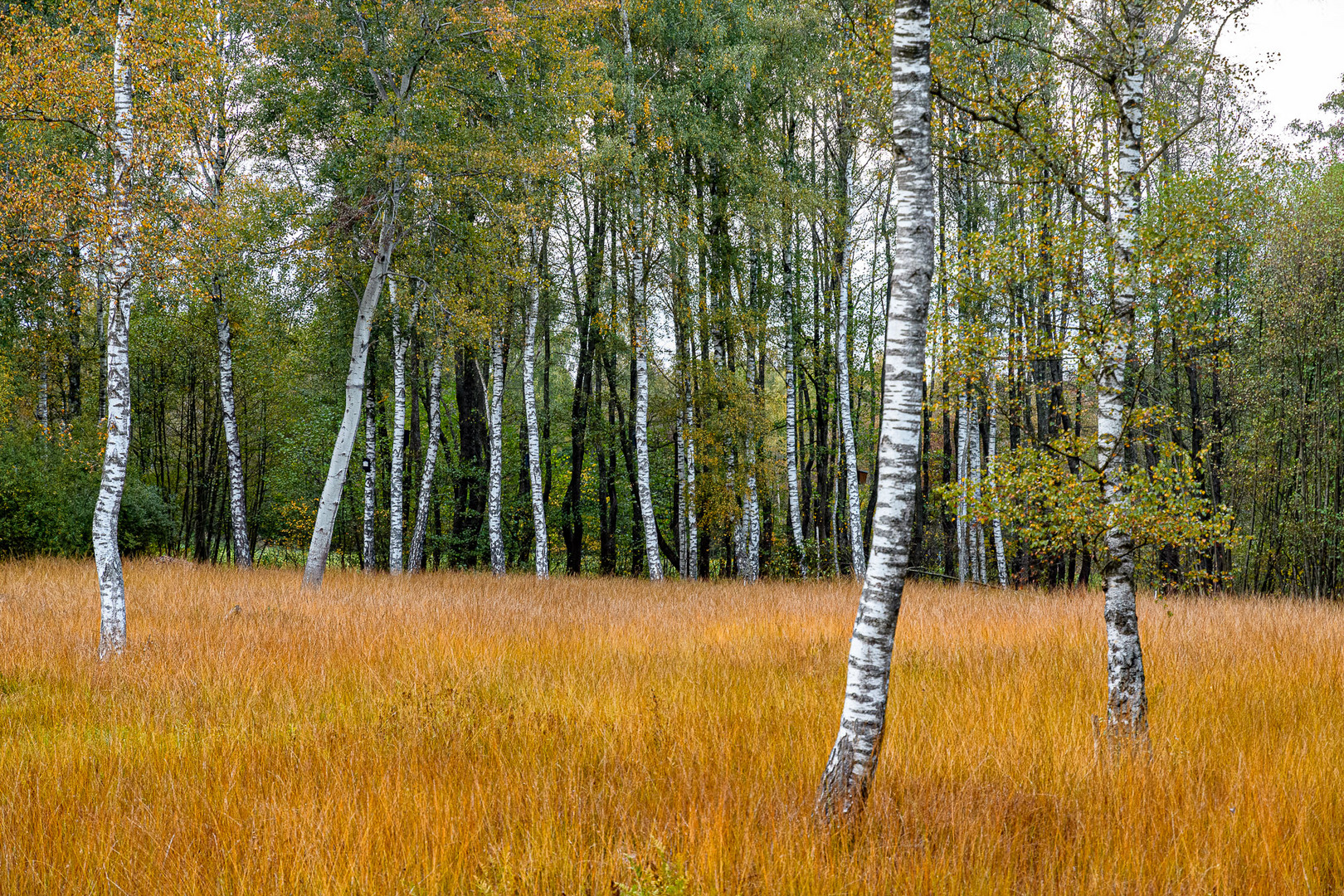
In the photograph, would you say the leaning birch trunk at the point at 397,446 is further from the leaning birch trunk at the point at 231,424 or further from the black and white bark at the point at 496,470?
the leaning birch trunk at the point at 231,424

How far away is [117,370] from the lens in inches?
267

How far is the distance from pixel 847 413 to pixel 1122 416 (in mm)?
11934

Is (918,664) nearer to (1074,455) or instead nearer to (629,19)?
(1074,455)

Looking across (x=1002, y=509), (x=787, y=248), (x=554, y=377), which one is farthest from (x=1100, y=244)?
(x=554, y=377)

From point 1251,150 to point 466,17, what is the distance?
15279mm

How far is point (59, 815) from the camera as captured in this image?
332 centimetres

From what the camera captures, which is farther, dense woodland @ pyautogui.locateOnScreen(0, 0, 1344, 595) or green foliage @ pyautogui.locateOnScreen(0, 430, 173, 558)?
green foliage @ pyautogui.locateOnScreen(0, 430, 173, 558)

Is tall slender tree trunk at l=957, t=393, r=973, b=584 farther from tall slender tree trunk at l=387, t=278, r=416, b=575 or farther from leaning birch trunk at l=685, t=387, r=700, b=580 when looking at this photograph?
tall slender tree trunk at l=387, t=278, r=416, b=575

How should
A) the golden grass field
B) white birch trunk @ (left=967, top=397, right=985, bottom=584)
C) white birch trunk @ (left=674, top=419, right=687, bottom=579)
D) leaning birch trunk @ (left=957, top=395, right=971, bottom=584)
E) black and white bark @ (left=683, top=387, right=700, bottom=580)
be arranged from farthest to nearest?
white birch trunk @ (left=967, top=397, right=985, bottom=584), white birch trunk @ (left=674, top=419, right=687, bottom=579), leaning birch trunk @ (left=957, top=395, right=971, bottom=584), black and white bark @ (left=683, top=387, right=700, bottom=580), the golden grass field

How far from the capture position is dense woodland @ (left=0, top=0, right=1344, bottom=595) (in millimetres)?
5621

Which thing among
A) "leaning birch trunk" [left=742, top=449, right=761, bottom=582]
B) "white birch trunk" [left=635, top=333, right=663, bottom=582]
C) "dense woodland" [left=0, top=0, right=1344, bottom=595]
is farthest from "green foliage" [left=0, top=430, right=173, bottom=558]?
"leaning birch trunk" [left=742, top=449, right=761, bottom=582]

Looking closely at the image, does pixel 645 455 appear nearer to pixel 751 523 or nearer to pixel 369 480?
pixel 751 523

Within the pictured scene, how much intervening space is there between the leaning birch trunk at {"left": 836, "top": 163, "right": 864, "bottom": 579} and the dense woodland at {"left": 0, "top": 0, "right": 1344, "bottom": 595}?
0.38ft

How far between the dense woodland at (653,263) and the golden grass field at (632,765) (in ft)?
4.50
